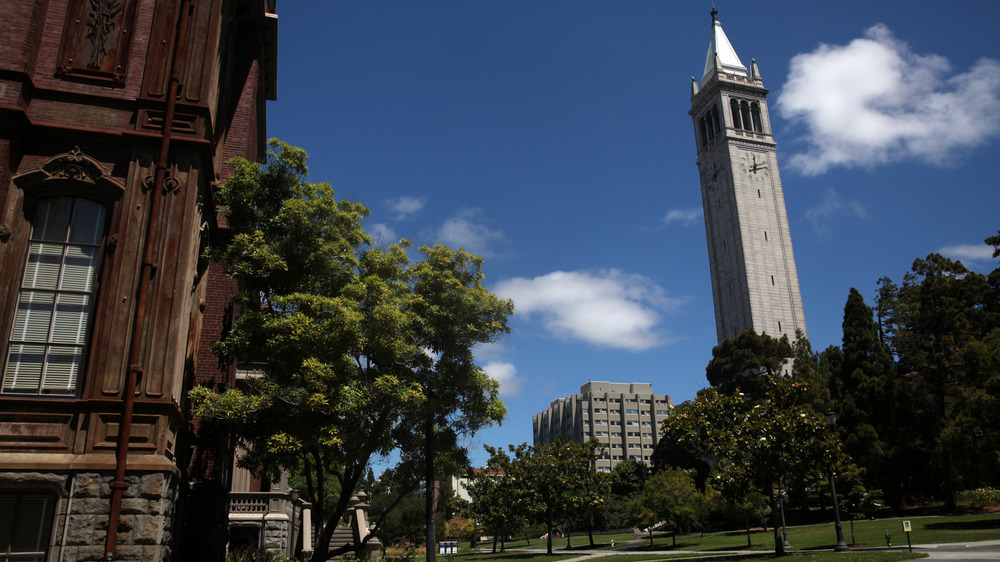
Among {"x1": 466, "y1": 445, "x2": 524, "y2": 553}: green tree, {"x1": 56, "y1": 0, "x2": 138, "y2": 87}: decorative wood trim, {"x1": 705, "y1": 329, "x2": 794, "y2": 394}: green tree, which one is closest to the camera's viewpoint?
{"x1": 56, "y1": 0, "x2": 138, "y2": 87}: decorative wood trim

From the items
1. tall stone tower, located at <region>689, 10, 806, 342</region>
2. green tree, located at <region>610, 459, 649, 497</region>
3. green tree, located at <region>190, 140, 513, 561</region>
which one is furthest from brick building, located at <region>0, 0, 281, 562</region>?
tall stone tower, located at <region>689, 10, 806, 342</region>

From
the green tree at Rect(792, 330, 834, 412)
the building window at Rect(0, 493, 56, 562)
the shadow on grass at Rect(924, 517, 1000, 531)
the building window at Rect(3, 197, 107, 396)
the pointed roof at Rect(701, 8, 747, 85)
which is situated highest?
the pointed roof at Rect(701, 8, 747, 85)

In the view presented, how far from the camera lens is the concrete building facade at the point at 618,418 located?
487 ft

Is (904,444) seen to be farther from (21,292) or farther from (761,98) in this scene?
(761,98)

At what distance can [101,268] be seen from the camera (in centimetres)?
1207

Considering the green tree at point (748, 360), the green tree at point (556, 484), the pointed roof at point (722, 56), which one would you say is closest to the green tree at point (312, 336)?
the green tree at point (556, 484)

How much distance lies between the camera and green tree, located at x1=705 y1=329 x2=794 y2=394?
66000mm

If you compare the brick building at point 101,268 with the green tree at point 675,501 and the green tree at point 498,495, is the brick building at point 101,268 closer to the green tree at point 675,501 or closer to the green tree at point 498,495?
the green tree at point 498,495

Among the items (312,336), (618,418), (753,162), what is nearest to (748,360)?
(753,162)

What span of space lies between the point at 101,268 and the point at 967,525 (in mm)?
35674

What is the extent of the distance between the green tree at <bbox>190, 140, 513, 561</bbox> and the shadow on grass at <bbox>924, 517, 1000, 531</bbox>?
83.4ft

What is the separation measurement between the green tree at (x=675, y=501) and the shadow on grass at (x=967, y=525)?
15.6 meters

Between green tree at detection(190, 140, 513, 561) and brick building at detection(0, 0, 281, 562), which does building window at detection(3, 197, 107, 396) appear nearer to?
brick building at detection(0, 0, 281, 562)

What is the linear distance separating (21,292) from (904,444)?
166 feet
